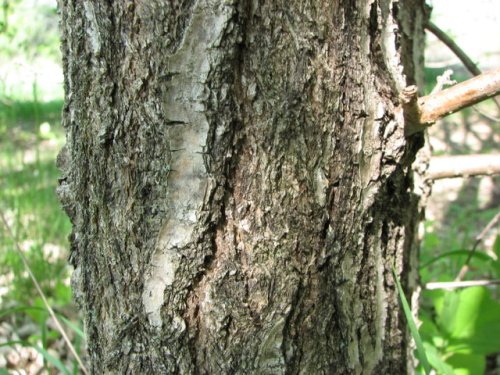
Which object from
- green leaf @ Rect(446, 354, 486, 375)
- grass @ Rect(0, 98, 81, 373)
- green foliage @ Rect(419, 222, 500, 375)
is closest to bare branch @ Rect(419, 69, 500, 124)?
green foliage @ Rect(419, 222, 500, 375)

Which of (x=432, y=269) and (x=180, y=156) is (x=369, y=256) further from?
(x=432, y=269)

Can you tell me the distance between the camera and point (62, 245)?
10.1ft

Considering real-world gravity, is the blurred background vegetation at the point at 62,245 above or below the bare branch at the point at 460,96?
below

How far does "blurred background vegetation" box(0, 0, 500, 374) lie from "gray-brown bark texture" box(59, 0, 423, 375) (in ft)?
1.48

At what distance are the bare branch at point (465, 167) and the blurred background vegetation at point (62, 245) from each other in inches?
6.9

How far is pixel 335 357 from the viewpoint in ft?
3.32

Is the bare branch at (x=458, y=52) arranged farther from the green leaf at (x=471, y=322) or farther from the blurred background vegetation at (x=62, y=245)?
the green leaf at (x=471, y=322)

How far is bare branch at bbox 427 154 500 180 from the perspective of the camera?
4.44ft

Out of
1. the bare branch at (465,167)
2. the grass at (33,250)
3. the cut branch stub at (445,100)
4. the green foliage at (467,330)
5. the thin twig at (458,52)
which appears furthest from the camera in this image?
the grass at (33,250)

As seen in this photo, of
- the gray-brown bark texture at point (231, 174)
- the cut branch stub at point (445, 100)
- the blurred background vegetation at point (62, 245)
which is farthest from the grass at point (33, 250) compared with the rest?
the cut branch stub at point (445, 100)

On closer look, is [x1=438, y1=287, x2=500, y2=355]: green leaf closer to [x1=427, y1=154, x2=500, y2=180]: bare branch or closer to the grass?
[x1=427, y1=154, x2=500, y2=180]: bare branch

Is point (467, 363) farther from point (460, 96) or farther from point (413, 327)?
point (460, 96)

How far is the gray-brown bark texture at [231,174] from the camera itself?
87 cm

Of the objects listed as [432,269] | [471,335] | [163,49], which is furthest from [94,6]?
[432,269]
